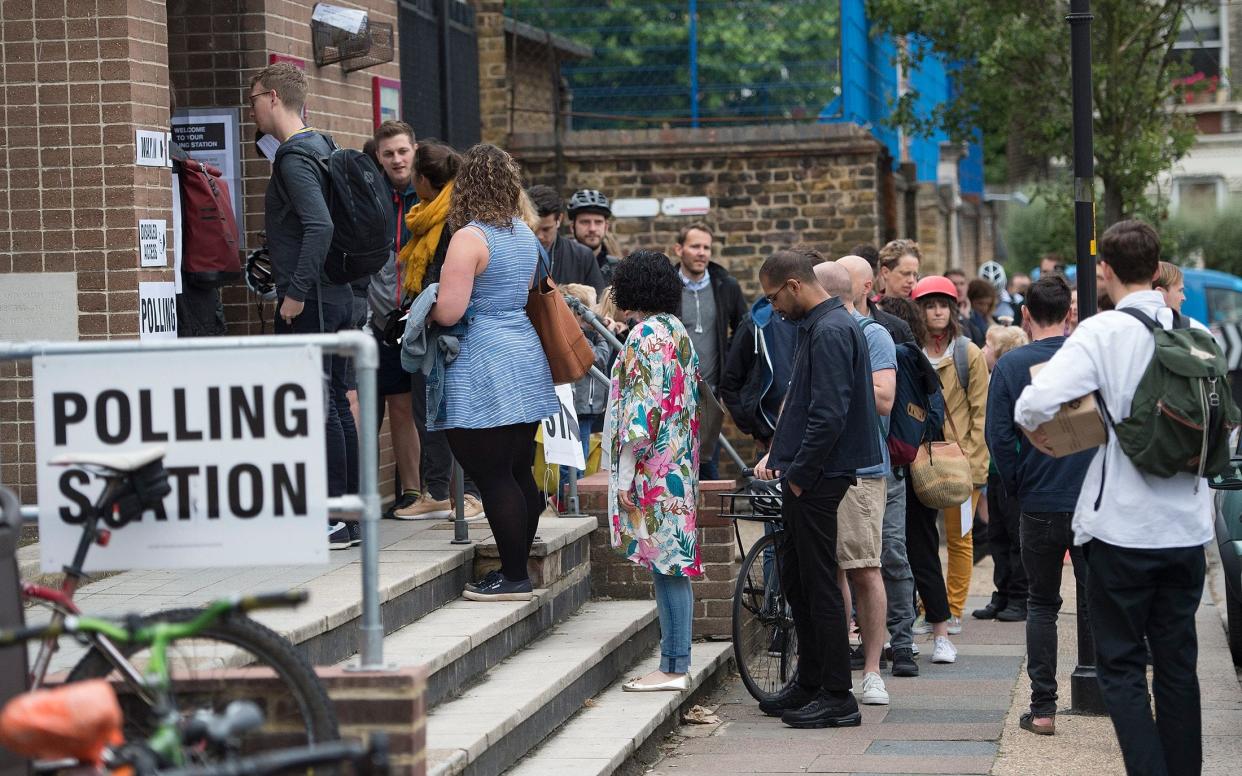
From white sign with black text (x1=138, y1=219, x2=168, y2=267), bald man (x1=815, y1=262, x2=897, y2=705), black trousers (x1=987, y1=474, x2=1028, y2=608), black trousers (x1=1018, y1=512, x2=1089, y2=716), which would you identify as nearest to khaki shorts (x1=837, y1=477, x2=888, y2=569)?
bald man (x1=815, y1=262, x2=897, y2=705)

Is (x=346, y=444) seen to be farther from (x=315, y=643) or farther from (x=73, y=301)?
(x=315, y=643)

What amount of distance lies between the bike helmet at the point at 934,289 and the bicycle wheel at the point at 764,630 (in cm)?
215

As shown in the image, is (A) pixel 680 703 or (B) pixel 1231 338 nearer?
(A) pixel 680 703

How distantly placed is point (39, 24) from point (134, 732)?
14.4 feet

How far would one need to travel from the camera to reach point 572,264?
32.5 feet

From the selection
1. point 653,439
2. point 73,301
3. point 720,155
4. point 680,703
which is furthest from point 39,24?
point 720,155

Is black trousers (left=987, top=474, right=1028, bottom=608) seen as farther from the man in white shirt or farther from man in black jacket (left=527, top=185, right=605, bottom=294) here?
the man in white shirt

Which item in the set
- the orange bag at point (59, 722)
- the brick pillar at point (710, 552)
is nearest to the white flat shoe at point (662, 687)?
the brick pillar at point (710, 552)

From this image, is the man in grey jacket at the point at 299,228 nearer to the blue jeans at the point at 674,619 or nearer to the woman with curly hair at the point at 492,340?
the woman with curly hair at the point at 492,340

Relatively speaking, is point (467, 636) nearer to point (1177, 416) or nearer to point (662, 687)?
point (662, 687)

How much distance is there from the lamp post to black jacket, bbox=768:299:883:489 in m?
1.28

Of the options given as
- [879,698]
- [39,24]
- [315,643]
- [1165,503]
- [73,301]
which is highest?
[39,24]

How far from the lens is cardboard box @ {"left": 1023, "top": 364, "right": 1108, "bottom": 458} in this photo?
5473 mm

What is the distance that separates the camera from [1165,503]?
5445mm
